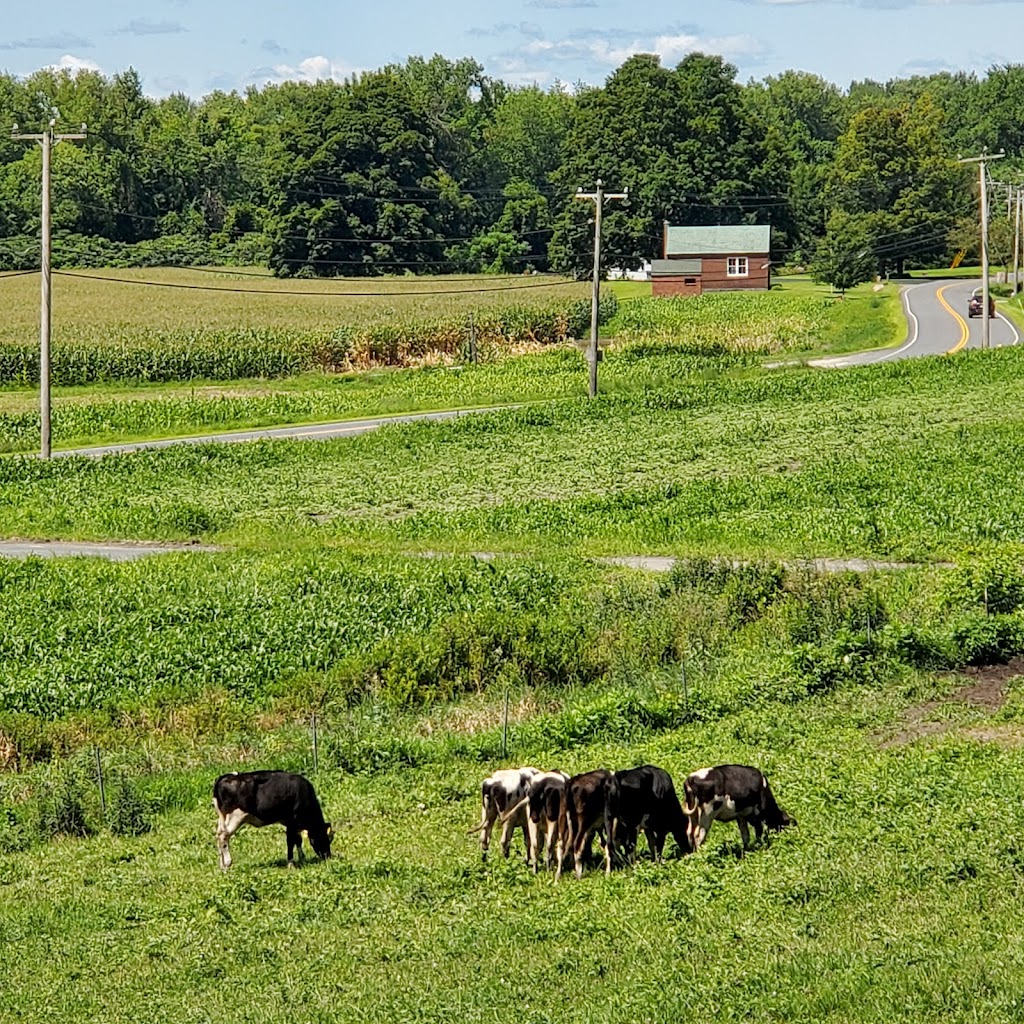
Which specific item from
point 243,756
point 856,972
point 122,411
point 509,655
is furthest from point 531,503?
point 856,972

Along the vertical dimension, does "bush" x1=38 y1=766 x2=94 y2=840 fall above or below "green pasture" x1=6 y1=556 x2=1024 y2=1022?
below

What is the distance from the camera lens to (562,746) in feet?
64.8

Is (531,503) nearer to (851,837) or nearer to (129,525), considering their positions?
(129,525)

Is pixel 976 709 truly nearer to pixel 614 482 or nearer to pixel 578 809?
pixel 578 809

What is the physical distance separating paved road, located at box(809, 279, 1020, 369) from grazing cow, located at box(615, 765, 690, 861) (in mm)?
46816

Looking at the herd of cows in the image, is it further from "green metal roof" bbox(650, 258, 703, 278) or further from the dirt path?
"green metal roof" bbox(650, 258, 703, 278)

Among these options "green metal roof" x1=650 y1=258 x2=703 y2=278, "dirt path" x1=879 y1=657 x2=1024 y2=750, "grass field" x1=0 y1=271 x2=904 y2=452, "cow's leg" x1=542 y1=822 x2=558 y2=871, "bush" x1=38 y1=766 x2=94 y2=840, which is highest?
"green metal roof" x1=650 y1=258 x2=703 y2=278

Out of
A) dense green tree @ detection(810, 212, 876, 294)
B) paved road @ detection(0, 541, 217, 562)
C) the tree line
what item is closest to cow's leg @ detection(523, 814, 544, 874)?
paved road @ detection(0, 541, 217, 562)

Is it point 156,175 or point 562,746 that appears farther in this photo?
point 156,175

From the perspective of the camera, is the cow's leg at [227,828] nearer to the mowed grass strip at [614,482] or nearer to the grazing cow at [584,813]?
the grazing cow at [584,813]

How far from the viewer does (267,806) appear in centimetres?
1520

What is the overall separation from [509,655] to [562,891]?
994 centimetres

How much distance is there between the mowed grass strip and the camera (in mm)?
32688

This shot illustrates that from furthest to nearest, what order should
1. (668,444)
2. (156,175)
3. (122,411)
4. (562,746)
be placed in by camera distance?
1. (156,175)
2. (122,411)
3. (668,444)
4. (562,746)
